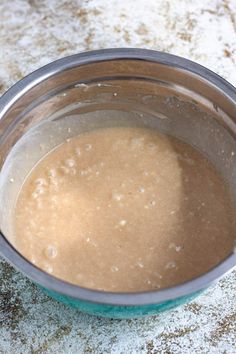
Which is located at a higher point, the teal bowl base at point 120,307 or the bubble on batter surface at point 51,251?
the teal bowl base at point 120,307

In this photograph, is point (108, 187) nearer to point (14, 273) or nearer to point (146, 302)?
point (14, 273)

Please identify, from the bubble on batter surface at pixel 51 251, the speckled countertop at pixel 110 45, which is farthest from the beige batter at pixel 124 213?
the speckled countertop at pixel 110 45

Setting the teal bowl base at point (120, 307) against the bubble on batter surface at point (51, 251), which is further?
the bubble on batter surface at point (51, 251)

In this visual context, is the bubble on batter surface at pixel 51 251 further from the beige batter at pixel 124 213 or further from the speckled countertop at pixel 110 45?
the speckled countertop at pixel 110 45

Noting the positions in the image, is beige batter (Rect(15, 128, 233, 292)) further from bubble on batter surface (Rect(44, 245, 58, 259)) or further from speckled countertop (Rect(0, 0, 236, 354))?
speckled countertop (Rect(0, 0, 236, 354))

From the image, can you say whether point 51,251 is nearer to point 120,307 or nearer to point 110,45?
point 120,307

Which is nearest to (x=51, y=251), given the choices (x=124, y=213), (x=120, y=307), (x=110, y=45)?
(x=124, y=213)
